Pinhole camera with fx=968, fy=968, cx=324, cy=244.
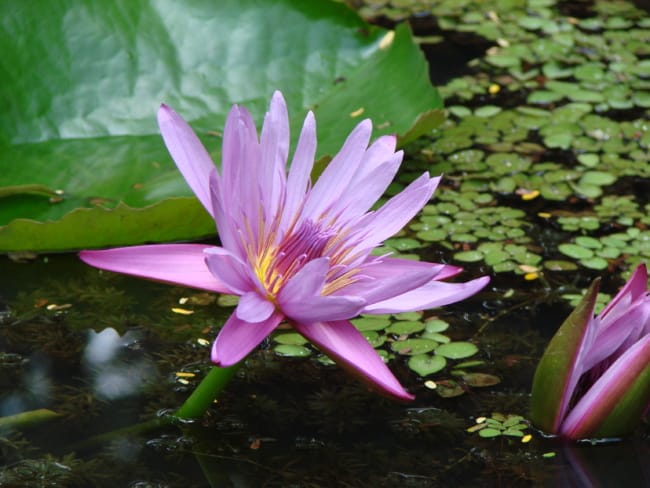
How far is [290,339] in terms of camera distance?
60.7 inches

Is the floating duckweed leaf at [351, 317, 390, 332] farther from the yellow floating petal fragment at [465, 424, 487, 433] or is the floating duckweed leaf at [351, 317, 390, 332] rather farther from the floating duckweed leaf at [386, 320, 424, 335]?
the yellow floating petal fragment at [465, 424, 487, 433]

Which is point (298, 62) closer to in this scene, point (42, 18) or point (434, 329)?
point (42, 18)

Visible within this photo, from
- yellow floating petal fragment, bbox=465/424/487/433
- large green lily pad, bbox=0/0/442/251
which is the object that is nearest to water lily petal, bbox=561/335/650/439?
yellow floating petal fragment, bbox=465/424/487/433

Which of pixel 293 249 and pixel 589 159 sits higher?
pixel 293 249

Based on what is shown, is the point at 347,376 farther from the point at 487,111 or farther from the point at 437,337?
the point at 487,111

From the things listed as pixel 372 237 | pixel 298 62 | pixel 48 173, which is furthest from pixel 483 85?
pixel 372 237

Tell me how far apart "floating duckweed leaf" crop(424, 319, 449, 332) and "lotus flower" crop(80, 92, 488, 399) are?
0.37 meters

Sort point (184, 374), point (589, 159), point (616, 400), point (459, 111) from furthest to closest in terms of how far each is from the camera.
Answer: point (459, 111), point (589, 159), point (184, 374), point (616, 400)

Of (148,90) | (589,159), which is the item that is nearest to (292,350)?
(148,90)

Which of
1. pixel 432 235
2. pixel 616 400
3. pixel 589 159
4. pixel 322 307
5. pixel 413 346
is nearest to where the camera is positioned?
pixel 322 307

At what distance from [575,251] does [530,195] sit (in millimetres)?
231

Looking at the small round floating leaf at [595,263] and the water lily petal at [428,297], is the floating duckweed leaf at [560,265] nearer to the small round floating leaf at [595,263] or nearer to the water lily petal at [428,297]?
the small round floating leaf at [595,263]

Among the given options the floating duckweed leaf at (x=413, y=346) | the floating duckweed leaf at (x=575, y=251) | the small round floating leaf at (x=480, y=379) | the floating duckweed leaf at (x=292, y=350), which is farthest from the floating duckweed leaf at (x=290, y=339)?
the floating duckweed leaf at (x=575, y=251)

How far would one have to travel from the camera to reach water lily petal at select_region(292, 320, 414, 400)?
108cm
